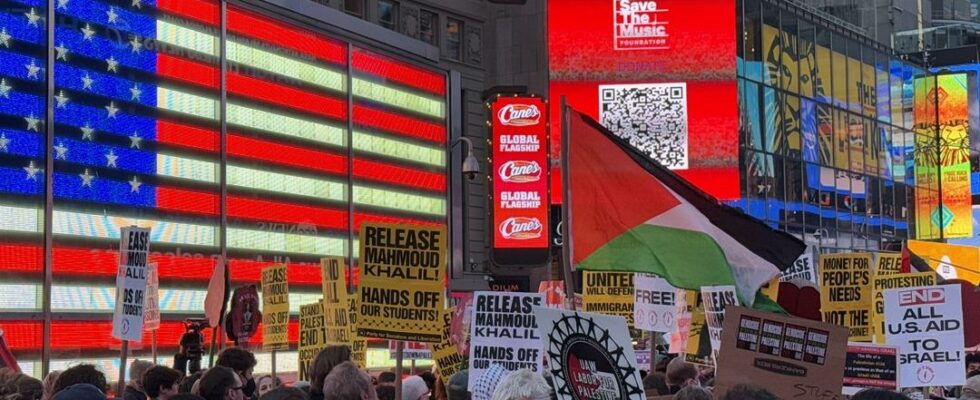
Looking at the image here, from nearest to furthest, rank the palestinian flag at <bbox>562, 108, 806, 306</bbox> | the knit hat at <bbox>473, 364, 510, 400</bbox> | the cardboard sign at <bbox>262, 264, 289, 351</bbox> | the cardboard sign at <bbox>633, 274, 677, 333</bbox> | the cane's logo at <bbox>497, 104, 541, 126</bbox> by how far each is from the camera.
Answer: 1. the knit hat at <bbox>473, 364, 510, 400</bbox>
2. the palestinian flag at <bbox>562, 108, 806, 306</bbox>
3. the cardboard sign at <bbox>262, 264, 289, 351</bbox>
4. the cardboard sign at <bbox>633, 274, 677, 333</bbox>
5. the cane's logo at <bbox>497, 104, 541, 126</bbox>

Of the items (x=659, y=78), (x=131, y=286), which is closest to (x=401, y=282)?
(x=131, y=286)

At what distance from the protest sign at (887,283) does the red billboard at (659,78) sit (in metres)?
26.7

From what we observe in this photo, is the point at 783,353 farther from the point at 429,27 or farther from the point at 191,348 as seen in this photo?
the point at 429,27

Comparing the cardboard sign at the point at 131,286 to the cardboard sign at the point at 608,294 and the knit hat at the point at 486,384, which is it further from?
the cardboard sign at the point at 608,294

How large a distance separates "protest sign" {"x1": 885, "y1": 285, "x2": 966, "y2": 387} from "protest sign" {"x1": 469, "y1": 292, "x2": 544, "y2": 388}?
3.14m

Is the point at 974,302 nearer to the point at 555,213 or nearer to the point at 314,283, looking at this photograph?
the point at 314,283

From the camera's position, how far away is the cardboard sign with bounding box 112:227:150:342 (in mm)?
13930

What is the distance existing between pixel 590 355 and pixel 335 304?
24.5ft

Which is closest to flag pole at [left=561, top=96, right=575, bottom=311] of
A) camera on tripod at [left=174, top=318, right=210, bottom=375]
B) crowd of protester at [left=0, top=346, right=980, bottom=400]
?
crowd of protester at [left=0, top=346, right=980, bottom=400]

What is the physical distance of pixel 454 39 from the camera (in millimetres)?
36750

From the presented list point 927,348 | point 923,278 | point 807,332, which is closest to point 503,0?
point 923,278

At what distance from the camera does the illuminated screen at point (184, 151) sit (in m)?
20.6

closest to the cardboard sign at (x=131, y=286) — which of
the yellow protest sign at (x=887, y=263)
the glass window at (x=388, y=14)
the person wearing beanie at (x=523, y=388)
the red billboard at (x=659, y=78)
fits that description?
the person wearing beanie at (x=523, y=388)

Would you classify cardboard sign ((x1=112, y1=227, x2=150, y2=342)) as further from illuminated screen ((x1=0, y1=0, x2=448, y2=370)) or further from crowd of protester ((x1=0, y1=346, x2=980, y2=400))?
illuminated screen ((x1=0, y1=0, x2=448, y2=370))
